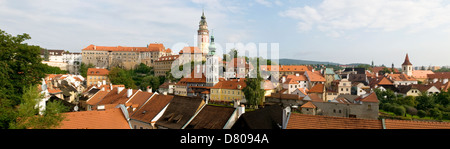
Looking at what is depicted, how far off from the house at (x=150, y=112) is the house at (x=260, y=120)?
6348 mm

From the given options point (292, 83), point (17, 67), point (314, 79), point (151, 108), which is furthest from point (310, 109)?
point (17, 67)

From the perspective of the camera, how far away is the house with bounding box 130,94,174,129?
16656mm

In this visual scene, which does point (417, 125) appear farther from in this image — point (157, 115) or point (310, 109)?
point (310, 109)

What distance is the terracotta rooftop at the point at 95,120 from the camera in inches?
479

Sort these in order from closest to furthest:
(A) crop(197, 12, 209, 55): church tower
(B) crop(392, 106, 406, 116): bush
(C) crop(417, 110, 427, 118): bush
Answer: (C) crop(417, 110, 427, 118): bush < (B) crop(392, 106, 406, 116): bush < (A) crop(197, 12, 209, 55): church tower

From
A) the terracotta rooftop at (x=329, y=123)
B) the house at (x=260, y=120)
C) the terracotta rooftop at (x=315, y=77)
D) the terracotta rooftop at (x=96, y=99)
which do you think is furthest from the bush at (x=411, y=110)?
the terracotta rooftop at (x=96, y=99)

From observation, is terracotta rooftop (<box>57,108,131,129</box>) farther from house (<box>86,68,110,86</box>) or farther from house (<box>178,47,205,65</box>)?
house (<box>178,47,205,65</box>)

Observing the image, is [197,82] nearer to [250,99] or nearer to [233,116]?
[250,99]

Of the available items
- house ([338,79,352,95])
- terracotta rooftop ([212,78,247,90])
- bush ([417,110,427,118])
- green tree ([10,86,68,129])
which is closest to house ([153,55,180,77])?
terracotta rooftop ([212,78,247,90])

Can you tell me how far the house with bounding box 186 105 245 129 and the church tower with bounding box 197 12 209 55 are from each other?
72351mm

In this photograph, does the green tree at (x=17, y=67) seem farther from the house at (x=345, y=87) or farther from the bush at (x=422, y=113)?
the house at (x=345, y=87)

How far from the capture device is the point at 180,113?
54.7 feet

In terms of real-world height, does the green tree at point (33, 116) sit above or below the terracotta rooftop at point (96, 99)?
above
